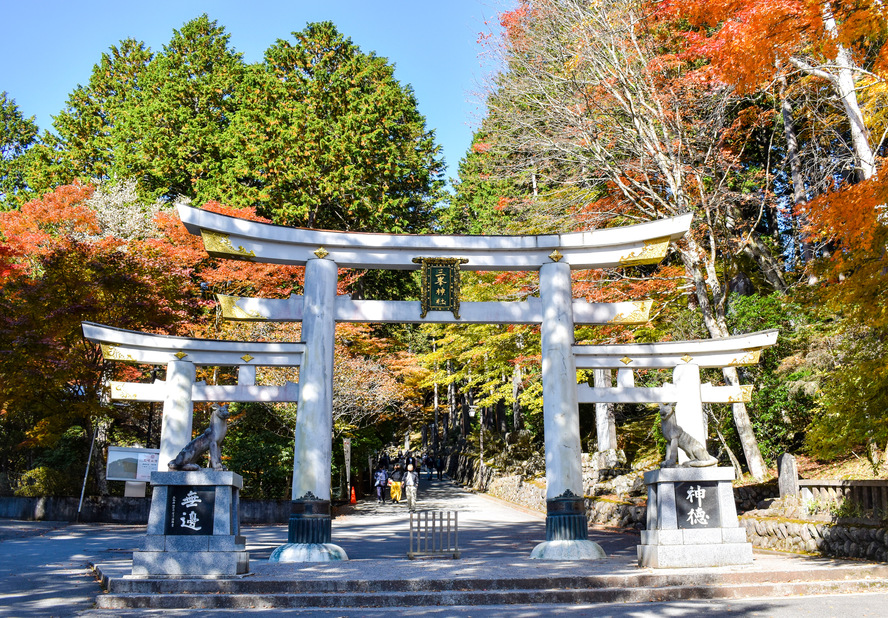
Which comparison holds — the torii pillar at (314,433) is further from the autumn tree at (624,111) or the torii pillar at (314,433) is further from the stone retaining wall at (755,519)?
the stone retaining wall at (755,519)

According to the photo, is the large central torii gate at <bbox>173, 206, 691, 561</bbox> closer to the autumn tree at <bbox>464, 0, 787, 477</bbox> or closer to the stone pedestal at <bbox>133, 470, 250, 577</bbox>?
the stone pedestal at <bbox>133, 470, 250, 577</bbox>

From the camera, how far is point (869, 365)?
871 cm

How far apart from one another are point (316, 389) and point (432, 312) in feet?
8.11

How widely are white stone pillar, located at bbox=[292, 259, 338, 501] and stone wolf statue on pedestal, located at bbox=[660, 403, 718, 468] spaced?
543 cm

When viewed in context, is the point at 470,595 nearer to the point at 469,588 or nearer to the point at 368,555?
the point at 469,588

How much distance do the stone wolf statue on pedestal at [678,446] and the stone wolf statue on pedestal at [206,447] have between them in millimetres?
6541

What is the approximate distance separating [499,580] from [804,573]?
3915mm

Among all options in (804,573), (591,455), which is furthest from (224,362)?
(591,455)

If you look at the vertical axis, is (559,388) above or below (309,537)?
above

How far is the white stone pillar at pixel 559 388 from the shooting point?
1098 cm

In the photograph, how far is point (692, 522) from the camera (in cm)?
929

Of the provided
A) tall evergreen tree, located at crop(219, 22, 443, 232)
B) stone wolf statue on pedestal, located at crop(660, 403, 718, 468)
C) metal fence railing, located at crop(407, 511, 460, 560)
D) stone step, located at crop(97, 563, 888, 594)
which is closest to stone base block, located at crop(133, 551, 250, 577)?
stone step, located at crop(97, 563, 888, 594)

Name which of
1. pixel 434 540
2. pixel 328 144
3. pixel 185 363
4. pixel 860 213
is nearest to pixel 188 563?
pixel 434 540

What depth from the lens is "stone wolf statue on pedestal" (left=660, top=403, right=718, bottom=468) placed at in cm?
966
